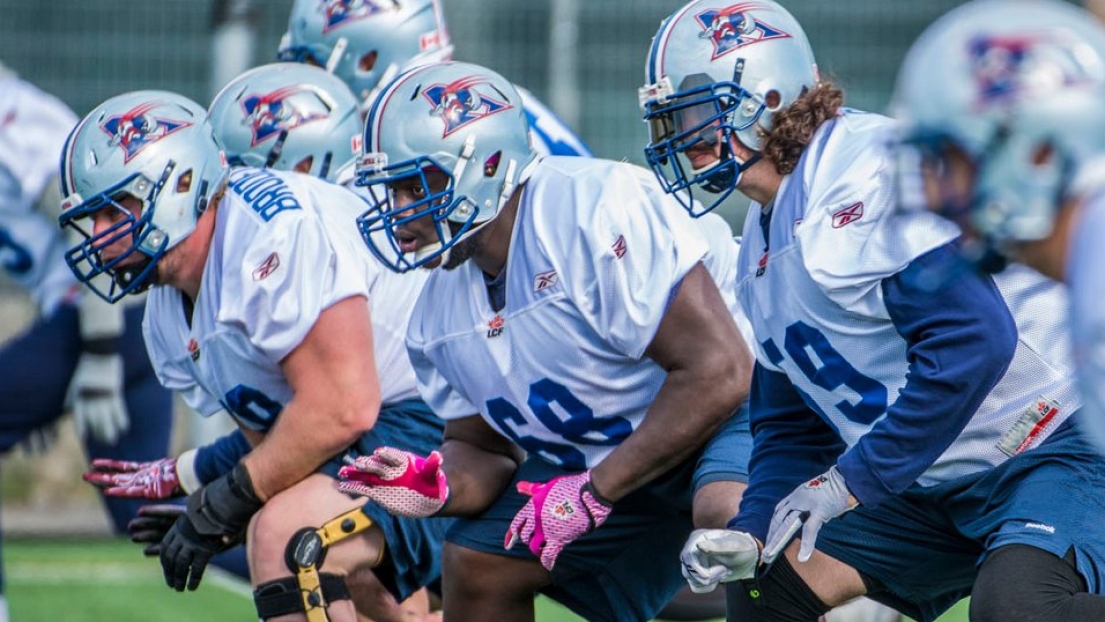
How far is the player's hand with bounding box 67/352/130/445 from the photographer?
6.05 m

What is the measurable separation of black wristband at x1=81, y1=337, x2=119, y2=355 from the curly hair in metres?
3.28

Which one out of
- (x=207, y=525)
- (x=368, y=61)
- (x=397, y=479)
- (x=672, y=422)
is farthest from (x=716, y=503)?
(x=368, y=61)

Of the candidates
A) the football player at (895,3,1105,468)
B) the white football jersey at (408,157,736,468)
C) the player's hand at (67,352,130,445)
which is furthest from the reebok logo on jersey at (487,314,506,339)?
the player's hand at (67,352,130,445)

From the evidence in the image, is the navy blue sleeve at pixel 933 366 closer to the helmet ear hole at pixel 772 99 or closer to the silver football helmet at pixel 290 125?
the helmet ear hole at pixel 772 99

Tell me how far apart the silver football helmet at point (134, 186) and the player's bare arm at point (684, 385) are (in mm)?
1196

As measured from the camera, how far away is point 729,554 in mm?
3250

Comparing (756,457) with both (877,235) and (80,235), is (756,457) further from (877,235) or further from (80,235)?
(80,235)

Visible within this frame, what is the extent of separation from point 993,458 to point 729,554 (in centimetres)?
52

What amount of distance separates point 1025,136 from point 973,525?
3.89ft

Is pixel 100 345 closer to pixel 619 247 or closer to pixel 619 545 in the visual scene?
pixel 619 545

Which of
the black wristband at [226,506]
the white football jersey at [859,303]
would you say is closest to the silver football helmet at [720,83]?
the white football jersey at [859,303]

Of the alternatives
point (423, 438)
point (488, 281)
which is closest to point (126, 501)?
point (423, 438)

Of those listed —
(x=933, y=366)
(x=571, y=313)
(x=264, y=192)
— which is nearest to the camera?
(x=933, y=366)

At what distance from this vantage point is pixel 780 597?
3.45 metres
